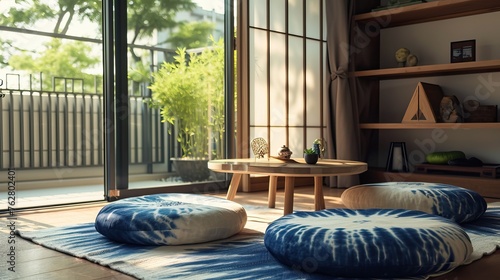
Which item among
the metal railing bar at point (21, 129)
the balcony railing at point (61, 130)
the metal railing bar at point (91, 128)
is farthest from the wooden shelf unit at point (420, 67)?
the metal railing bar at point (21, 129)

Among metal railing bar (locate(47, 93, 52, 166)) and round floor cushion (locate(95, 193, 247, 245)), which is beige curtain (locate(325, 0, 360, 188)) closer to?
round floor cushion (locate(95, 193, 247, 245))

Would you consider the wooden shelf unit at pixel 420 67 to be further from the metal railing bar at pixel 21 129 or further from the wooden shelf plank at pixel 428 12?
the metal railing bar at pixel 21 129

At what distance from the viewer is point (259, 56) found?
15.3 feet

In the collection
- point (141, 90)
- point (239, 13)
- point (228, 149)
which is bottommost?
point (228, 149)

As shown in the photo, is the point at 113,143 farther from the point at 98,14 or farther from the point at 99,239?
the point at 98,14

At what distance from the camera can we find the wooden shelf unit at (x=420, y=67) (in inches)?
165

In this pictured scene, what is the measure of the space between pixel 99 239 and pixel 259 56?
2594 millimetres

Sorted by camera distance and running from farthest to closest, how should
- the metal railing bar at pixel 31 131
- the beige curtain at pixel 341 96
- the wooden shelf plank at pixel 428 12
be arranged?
the metal railing bar at pixel 31 131
the beige curtain at pixel 341 96
the wooden shelf plank at pixel 428 12

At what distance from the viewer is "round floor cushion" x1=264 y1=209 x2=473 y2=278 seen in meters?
1.77

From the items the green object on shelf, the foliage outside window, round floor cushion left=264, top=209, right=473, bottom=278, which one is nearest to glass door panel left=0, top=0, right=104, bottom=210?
the foliage outside window

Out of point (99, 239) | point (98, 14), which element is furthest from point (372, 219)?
point (98, 14)

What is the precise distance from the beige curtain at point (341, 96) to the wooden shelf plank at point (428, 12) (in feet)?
0.68

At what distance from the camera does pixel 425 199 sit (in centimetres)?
275

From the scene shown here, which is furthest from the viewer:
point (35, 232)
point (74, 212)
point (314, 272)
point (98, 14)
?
point (98, 14)
